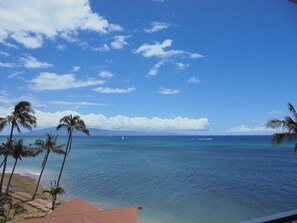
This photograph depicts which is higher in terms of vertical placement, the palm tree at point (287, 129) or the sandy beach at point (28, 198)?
the palm tree at point (287, 129)

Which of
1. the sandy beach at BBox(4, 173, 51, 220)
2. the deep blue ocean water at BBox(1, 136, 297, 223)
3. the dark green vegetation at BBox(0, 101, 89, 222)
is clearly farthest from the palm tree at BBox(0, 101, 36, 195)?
the deep blue ocean water at BBox(1, 136, 297, 223)

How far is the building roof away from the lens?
23.0 ft

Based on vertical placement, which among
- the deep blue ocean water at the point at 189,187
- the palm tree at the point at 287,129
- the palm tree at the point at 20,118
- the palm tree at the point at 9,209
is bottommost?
the deep blue ocean water at the point at 189,187

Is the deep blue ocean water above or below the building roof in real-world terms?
below

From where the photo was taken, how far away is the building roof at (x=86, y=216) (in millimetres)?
6996

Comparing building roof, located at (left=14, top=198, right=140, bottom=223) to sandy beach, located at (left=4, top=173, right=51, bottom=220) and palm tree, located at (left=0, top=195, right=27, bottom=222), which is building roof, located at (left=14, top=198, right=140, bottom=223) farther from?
sandy beach, located at (left=4, top=173, right=51, bottom=220)

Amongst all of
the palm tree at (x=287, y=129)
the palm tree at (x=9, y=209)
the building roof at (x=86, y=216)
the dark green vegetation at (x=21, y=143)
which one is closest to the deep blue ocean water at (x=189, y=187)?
the dark green vegetation at (x=21, y=143)

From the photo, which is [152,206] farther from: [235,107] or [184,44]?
[235,107]

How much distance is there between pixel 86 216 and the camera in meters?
7.17

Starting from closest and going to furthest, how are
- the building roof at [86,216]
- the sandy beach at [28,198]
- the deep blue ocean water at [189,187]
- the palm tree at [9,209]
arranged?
1. the building roof at [86,216]
2. the palm tree at [9,209]
3. the sandy beach at [28,198]
4. the deep blue ocean water at [189,187]

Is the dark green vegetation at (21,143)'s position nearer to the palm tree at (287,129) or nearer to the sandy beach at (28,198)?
the sandy beach at (28,198)

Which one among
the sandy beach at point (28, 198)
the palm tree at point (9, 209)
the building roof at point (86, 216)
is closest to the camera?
the building roof at point (86, 216)

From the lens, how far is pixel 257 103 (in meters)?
65.6

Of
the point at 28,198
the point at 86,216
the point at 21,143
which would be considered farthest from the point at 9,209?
the point at 28,198
